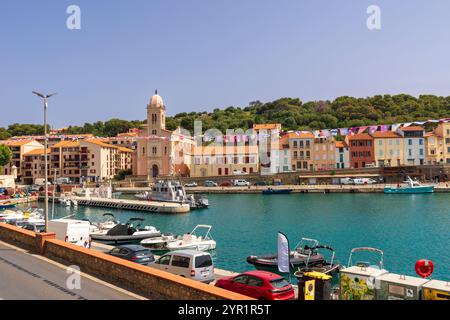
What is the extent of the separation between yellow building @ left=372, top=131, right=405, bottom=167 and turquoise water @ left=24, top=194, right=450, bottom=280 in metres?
19.9

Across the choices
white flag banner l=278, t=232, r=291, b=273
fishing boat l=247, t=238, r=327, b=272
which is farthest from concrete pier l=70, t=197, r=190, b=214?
white flag banner l=278, t=232, r=291, b=273

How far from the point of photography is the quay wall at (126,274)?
1227 cm

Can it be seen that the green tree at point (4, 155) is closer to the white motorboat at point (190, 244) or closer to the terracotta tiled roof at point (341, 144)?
the terracotta tiled roof at point (341, 144)

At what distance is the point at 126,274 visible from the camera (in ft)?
50.6

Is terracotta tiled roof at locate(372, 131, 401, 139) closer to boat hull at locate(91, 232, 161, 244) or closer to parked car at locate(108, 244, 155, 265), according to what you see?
boat hull at locate(91, 232, 161, 244)

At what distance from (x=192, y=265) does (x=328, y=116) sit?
5052 inches

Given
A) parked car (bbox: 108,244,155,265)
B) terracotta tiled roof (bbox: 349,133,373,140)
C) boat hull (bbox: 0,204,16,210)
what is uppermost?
terracotta tiled roof (bbox: 349,133,373,140)

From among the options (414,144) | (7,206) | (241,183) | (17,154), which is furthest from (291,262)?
(17,154)

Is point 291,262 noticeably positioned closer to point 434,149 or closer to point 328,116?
point 434,149

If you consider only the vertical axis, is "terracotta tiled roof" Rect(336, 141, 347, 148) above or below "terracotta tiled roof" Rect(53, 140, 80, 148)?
below

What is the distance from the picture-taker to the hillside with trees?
133m

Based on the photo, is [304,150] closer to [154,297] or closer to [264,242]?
[264,242]

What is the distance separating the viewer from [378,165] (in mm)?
98438
